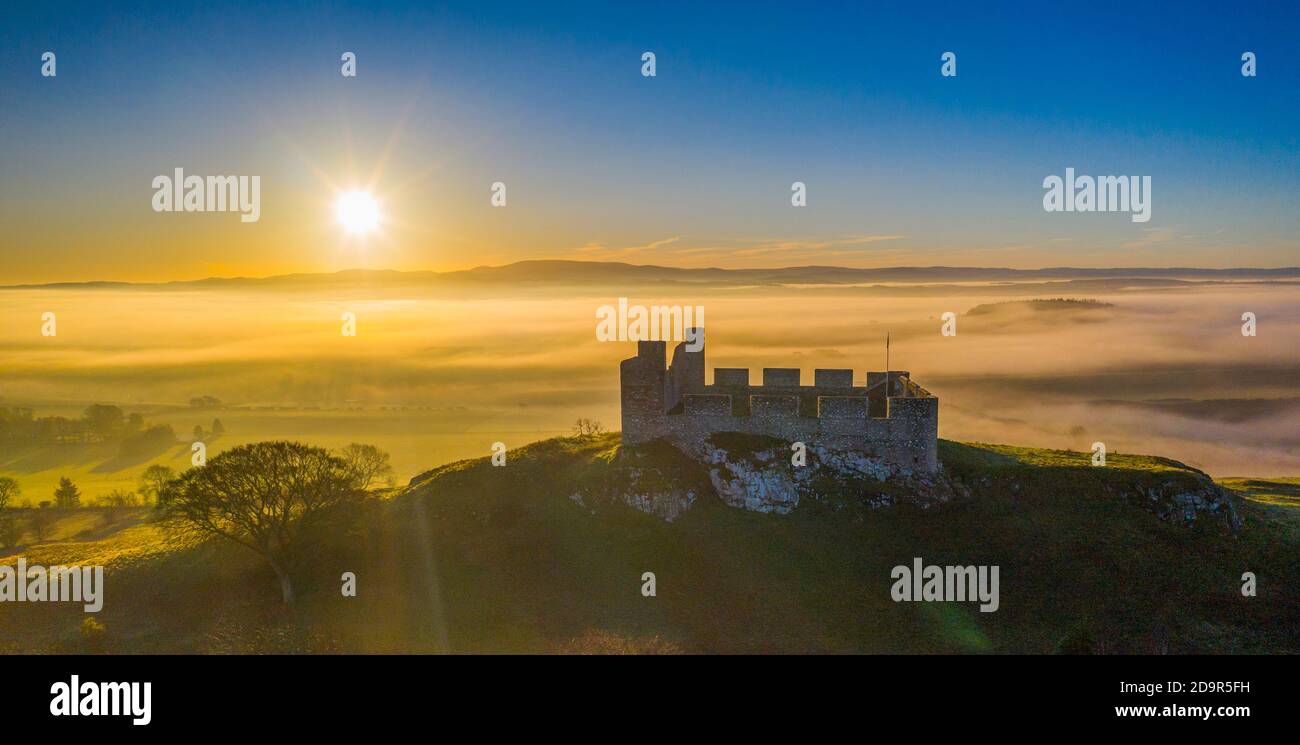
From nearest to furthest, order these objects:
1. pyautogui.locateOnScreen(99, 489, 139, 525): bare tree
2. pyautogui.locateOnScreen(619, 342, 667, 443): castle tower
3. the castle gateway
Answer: the castle gateway, pyautogui.locateOnScreen(619, 342, 667, 443): castle tower, pyautogui.locateOnScreen(99, 489, 139, 525): bare tree

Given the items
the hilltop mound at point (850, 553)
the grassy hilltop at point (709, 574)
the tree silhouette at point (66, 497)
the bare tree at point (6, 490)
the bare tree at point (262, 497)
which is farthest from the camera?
the tree silhouette at point (66, 497)

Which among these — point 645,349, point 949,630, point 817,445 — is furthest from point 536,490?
point 949,630

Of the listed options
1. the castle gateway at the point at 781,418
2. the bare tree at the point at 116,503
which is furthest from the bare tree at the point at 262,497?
the bare tree at the point at 116,503

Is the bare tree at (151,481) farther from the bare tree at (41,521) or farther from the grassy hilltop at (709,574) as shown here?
the grassy hilltop at (709,574)

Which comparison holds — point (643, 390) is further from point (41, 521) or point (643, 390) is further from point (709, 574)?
point (41, 521)

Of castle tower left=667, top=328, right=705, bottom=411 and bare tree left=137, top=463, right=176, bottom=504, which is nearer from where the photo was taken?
castle tower left=667, top=328, right=705, bottom=411

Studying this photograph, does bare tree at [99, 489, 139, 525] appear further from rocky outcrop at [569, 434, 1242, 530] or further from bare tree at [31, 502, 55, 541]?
rocky outcrop at [569, 434, 1242, 530]

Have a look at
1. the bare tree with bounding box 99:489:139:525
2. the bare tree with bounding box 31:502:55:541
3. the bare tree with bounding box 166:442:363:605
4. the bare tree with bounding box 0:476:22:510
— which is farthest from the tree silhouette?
the bare tree with bounding box 166:442:363:605

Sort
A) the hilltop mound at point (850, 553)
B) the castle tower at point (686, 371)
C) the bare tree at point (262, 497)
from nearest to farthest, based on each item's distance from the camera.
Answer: the hilltop mound at point (850, 553) → the bare tree at point (262, 497) → the castle tower at point (686, 371)
